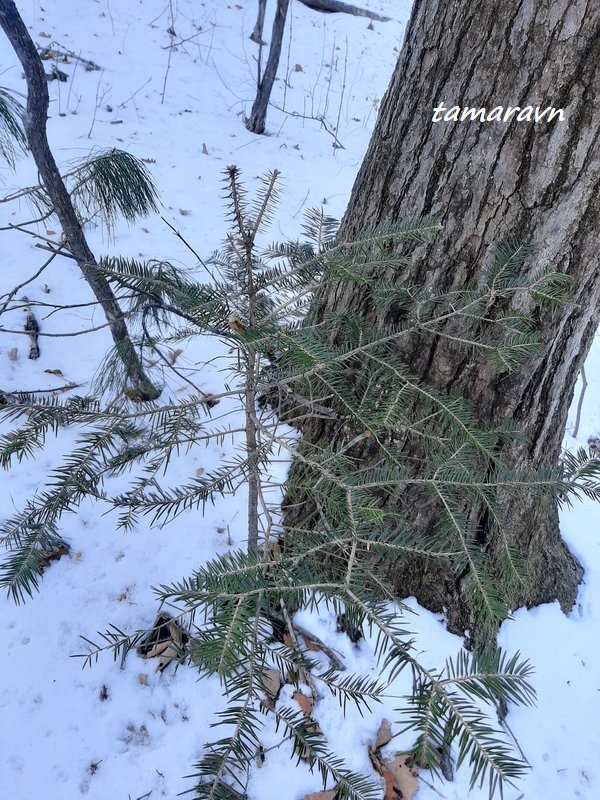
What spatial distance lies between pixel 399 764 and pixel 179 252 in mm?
2660

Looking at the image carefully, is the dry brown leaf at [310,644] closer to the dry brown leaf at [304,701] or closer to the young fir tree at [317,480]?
Result: the dry brown leaf at [304,701]

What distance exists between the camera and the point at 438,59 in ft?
3.57

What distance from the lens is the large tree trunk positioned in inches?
39.2

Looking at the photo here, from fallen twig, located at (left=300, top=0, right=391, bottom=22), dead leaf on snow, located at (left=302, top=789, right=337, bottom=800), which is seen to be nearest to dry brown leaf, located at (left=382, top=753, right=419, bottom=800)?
dead leaf on snow, located at (left=302, top=789, right=337, bottom=800)

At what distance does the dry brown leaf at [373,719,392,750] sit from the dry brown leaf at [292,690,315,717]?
0.60 feet

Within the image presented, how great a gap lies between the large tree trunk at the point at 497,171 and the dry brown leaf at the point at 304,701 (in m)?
0.66

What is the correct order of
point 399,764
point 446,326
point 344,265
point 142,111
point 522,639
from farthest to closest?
point 142,111
point 522,639
point 399,764
point 446,326
point 344,265

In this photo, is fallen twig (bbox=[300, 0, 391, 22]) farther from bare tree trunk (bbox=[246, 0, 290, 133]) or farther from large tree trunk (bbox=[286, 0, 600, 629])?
large tree trunk (bbox=[286, 0, 600, 629])

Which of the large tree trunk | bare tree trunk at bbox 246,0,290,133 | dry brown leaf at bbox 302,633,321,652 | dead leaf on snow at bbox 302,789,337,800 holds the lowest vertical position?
dead leaf on snow at bbox 302,789,337,800

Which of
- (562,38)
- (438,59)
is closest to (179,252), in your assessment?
(438,59)

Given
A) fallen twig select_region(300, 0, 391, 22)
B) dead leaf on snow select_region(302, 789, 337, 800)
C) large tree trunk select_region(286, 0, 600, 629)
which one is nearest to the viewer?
large tree trunk select_region(286, 0, 600, 629)

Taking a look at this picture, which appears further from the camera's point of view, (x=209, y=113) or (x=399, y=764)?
(x=209, y=113)

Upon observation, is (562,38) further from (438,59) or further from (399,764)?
(399,764)

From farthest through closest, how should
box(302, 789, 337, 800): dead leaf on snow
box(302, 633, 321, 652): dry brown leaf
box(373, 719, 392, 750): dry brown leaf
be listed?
1. box(302, 633, 321, 652): dry brown leaf
2. box(373, 719, 392, 750): dry brown leaf
3. box(302, 789, 337, 800): dead leaf on snow
